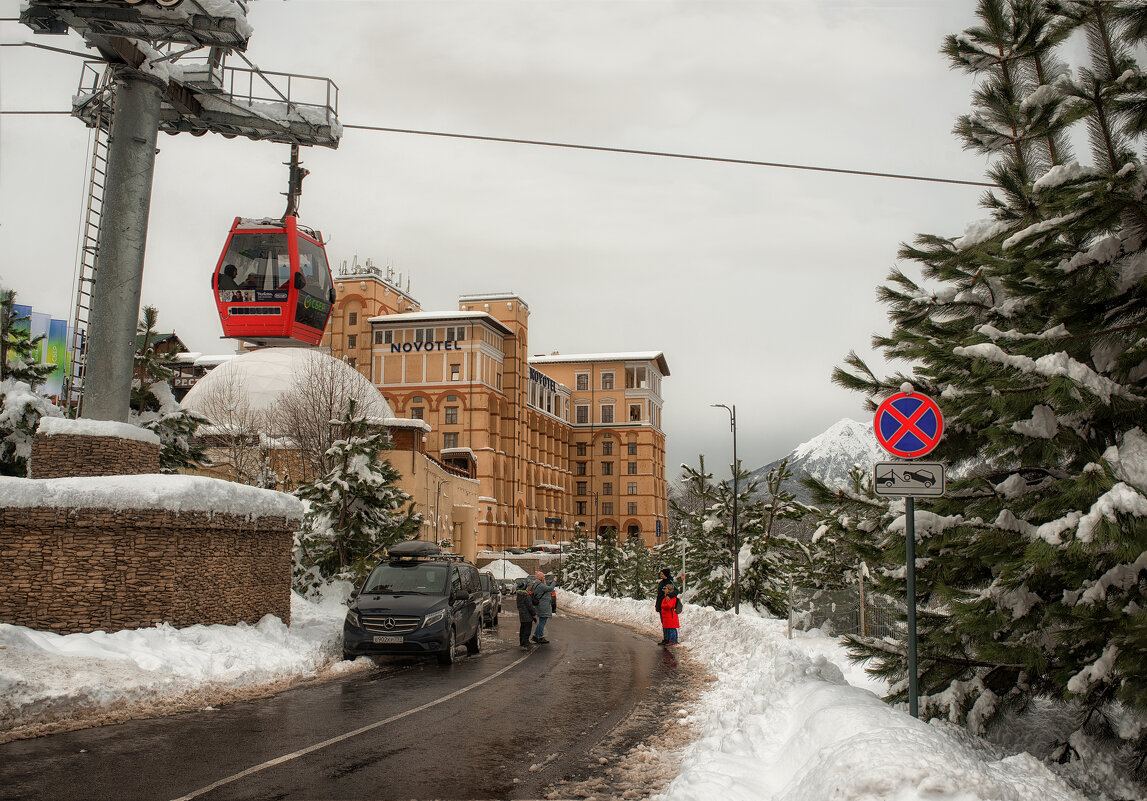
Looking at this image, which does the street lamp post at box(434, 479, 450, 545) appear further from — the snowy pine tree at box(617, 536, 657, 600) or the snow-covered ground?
the snow-covered ground

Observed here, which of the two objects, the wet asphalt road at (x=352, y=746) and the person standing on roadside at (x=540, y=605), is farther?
the person standing on roadside at (x=540, y=605)

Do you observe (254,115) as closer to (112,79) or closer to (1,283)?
(112,79)

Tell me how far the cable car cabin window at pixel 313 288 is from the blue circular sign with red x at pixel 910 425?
23239 mm

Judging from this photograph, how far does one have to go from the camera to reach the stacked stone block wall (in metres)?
15.3

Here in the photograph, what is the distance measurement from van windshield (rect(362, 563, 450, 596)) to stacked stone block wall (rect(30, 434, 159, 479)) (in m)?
5.00

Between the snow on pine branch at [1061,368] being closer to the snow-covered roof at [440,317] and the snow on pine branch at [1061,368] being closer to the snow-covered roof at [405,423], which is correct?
the snow-covered roof at [405,423]

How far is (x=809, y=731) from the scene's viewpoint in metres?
6.73

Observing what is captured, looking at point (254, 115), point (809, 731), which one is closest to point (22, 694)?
point (809, 731)

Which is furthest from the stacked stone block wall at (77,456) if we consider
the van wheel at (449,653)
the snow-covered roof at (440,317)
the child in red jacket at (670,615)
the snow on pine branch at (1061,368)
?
the snow-covered roof at (440,317)

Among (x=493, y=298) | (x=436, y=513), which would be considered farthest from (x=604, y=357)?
(x=436, y=513)

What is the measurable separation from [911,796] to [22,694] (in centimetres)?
927

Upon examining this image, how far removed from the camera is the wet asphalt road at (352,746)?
22.6 feet

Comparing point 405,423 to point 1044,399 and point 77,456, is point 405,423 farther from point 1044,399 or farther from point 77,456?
point 1044,399

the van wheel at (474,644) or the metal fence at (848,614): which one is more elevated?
the metal fence at (848,614)
